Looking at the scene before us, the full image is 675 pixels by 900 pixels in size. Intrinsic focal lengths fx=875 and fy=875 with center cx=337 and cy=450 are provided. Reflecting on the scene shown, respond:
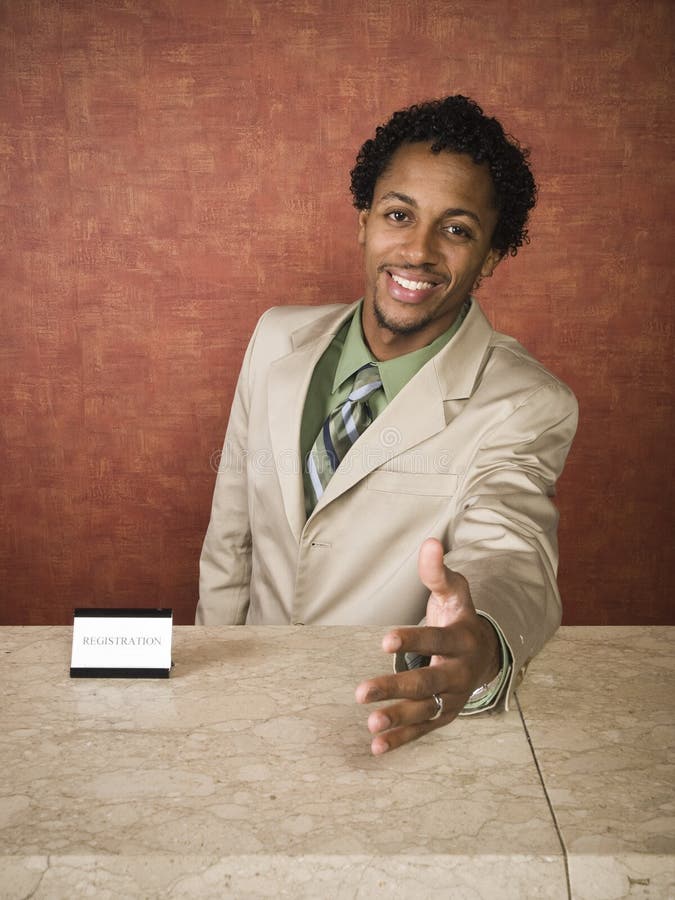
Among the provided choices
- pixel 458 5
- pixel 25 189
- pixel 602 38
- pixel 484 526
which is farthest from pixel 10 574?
pixel 602 38

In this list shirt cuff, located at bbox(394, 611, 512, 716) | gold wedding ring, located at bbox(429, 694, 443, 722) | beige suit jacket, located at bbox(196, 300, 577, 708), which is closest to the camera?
gold wedding ring, located at bbox(429, 694, 443, 722)

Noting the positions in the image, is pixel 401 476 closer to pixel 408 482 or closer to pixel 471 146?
pixel 408 482

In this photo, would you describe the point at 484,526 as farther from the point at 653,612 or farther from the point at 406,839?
the point at 653,612

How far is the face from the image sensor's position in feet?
5.68

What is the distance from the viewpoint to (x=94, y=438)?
8.80ft

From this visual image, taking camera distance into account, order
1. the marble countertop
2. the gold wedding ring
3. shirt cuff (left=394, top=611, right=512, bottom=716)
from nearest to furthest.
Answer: the marble countertop → the gold wedding ring → shirt cuff (left=394, top=611, right=512, bottom=716)

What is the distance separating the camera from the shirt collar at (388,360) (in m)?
1.78

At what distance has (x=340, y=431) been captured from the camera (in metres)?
1.77

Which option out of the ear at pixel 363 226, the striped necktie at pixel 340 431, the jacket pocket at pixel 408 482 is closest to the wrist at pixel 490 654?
the jacket pocket at pixel 408 482

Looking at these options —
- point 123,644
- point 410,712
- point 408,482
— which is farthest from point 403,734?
point 408,482

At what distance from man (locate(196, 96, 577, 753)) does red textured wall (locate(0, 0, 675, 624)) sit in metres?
0.61

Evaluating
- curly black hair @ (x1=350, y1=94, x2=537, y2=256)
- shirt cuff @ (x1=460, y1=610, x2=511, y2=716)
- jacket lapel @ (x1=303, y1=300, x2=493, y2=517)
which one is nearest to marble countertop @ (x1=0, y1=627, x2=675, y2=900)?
shirt cuff @ (x1=460, y1=610, x2=511, y2=716)

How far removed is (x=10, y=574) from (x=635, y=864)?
2407 mm

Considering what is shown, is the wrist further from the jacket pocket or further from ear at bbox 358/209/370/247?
ear at bbox 358/209/370/247
